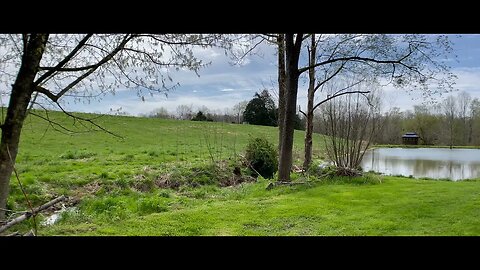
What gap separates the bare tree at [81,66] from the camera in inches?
76.9

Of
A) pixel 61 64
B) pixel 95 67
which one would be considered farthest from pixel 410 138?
pixel 61 64

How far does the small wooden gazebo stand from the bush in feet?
9.61

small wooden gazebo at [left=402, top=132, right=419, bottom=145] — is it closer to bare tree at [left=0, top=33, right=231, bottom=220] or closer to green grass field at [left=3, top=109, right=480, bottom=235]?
green grass field at [left=3, top=109, right=480, bottom=235]

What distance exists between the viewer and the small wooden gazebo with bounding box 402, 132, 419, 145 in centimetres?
425

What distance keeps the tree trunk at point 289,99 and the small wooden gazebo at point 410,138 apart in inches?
57.4

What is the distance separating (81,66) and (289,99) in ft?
10.1

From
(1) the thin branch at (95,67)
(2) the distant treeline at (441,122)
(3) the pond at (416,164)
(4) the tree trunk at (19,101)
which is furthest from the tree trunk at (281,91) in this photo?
(4) the tree trunk at (19,101)

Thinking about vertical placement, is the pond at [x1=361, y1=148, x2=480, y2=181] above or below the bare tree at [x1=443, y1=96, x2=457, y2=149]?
below

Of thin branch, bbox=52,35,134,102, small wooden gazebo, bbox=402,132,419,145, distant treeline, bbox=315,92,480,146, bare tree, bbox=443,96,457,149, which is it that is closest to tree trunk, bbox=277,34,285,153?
distant treeline, bbox=315,92,480,146

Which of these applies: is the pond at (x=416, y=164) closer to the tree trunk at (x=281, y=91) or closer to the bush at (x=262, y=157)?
the tree trunk at (x=281, y=91)

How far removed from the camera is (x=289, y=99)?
488cm
